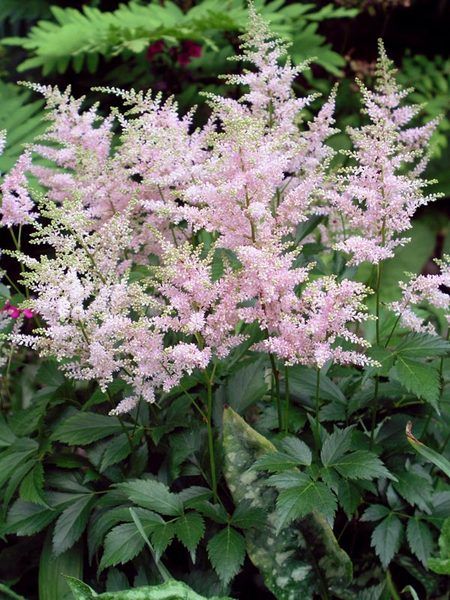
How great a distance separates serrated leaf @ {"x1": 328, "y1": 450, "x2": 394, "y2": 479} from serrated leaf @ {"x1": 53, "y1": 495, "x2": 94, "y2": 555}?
635 mm

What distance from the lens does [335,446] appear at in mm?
1780

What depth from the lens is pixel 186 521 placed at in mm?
1748

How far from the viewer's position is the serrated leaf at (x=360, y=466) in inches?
65.2

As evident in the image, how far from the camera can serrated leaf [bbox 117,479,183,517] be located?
176 centimetres

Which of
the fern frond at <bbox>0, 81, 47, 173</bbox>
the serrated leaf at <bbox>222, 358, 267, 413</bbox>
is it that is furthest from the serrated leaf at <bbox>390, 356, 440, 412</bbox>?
the fern frond at <bbox>0, 81, 47, 173</bbox>

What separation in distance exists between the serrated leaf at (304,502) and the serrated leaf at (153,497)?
281mm

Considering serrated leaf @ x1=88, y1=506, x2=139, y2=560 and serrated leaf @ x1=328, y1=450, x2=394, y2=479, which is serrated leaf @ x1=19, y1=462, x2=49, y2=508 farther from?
serrated leaf @ x1=328, y1=450, x2=394, y2=479

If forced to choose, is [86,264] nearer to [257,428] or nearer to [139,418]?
[139,418]

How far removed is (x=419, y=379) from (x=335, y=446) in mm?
245

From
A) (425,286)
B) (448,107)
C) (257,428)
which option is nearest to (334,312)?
(425,286)

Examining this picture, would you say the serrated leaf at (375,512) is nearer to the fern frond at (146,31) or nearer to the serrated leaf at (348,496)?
the serrated leaf at (348,496)

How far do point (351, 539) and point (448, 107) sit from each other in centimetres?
349

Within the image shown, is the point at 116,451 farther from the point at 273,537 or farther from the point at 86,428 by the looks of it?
the point at 273,537

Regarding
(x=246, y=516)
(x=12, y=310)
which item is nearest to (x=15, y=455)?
(x=12, y=310)
